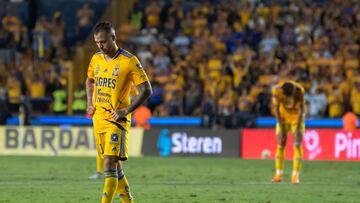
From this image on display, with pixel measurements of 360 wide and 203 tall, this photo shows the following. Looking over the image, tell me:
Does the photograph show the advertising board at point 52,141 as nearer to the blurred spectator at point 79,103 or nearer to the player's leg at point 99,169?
the blurred spectator at point 79,103

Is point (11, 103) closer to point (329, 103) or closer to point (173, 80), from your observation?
point (173, 80)

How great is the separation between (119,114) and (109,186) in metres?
0.86

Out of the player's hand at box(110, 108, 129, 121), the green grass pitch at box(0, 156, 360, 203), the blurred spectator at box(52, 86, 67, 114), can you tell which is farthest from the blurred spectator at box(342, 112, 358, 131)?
the player's hand at box(110, 108, 129, 121)

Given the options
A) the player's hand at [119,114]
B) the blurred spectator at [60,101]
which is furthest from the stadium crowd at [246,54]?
the player's hand at [119,114]

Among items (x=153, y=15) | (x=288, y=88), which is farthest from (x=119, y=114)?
(x=153, y=15)

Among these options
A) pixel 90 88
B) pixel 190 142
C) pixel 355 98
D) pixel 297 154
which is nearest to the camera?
pixel 90 88

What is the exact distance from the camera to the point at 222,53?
105ft

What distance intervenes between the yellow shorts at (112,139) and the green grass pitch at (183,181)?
2.64 meters

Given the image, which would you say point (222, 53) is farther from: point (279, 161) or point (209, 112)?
point (279, 161)

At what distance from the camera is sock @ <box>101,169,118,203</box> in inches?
443

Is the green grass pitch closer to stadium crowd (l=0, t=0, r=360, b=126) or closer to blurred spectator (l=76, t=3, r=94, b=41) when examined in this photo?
stadium crowd (l=0, t=0, r=360, b=126)

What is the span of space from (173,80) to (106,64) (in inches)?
773

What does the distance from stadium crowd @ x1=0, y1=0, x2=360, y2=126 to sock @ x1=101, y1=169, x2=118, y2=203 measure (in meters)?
17.6

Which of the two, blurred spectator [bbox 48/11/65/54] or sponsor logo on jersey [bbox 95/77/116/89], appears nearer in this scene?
sponsor logo on jersey [bbox 95/77/116/89]
